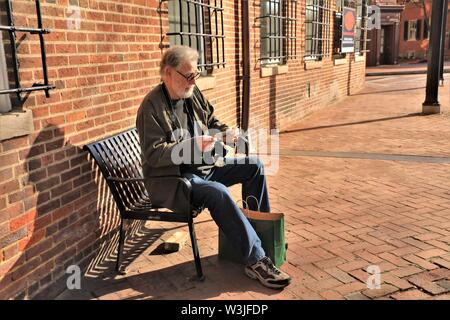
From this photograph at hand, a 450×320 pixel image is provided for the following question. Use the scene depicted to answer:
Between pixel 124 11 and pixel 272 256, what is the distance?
7.60 feet

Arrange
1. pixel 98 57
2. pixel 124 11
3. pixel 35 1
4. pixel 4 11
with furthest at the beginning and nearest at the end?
pixel 124 11 → pixel 98 57 → pixel 35 1 → pixel 4 11

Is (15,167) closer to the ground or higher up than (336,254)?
higher up

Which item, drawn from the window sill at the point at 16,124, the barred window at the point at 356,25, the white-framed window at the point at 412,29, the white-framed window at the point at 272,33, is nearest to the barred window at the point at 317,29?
the barred window at the point at 356,25

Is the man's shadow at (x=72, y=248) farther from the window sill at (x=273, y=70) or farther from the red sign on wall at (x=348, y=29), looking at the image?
the red sign on wall at (x=348, y=29)

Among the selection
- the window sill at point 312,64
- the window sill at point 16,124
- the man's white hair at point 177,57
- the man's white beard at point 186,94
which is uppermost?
the man's white hair at point 177,57

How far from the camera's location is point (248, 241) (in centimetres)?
287

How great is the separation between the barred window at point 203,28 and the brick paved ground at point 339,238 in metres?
1.74

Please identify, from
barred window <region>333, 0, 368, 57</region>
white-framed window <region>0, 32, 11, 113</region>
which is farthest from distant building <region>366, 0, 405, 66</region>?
white-framed window <region>0, 32, 11, 113</region>

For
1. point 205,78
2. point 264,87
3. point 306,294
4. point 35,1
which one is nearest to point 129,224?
point 306,294

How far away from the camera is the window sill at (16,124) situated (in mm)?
2393

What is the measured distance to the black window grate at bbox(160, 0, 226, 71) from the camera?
5227 millimetres

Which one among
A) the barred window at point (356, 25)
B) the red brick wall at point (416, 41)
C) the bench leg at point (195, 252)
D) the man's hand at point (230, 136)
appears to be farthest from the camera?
the red brick wall at point (416, 41)

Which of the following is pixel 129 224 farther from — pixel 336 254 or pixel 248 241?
pixel 336 254

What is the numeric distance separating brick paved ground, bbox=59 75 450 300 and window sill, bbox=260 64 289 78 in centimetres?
148
